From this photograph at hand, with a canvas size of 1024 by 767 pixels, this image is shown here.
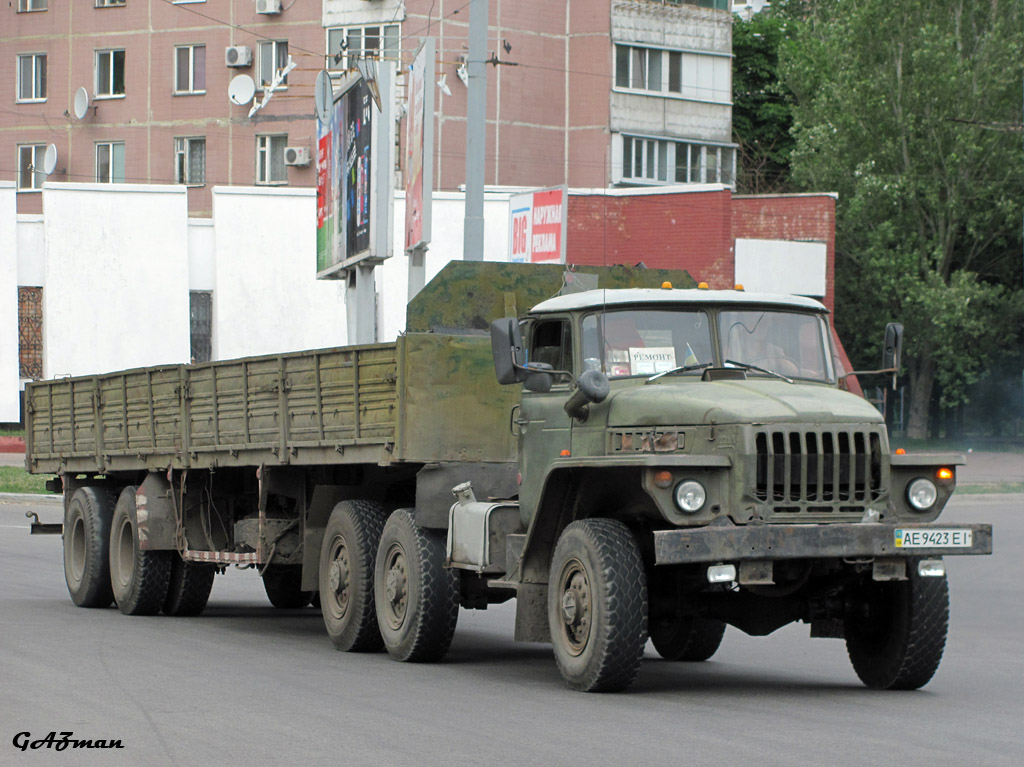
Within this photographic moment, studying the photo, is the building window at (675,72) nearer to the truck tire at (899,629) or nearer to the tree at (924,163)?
the tree at (924,163)

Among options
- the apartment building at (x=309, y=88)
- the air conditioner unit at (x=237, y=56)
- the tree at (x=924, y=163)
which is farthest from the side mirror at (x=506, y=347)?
the air conditioner unit at (x=237, y=56)

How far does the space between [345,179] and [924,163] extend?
33870mm

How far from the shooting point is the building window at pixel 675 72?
5681 cm

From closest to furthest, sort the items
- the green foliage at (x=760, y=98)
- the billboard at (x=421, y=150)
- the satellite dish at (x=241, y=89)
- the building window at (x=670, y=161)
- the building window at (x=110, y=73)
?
the billboard at (x=421, y=150)
the satellite dish at (x=241, y=89)
the building window at (x=670, y=161)
the building window at (x=110, y=73)
the green foliage at (x=760, y=98)

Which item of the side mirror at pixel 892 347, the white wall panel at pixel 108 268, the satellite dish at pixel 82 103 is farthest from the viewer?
the satellite dish at pixel 82 103

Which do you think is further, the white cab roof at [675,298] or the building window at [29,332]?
the building window at [29,332]

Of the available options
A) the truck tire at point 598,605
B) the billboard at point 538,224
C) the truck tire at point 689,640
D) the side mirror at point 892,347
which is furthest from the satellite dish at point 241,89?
the truck tire at point 598,605

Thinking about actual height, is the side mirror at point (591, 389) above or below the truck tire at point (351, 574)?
above

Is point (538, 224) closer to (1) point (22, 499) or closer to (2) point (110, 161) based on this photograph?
(1) point (22, 499)

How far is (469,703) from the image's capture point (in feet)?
31.3

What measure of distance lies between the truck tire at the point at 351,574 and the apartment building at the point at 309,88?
41.1 metres

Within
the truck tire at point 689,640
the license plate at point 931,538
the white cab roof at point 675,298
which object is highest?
the white cab roof at point 675,298

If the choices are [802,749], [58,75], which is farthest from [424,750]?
[58,75]

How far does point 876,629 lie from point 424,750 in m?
3.69
